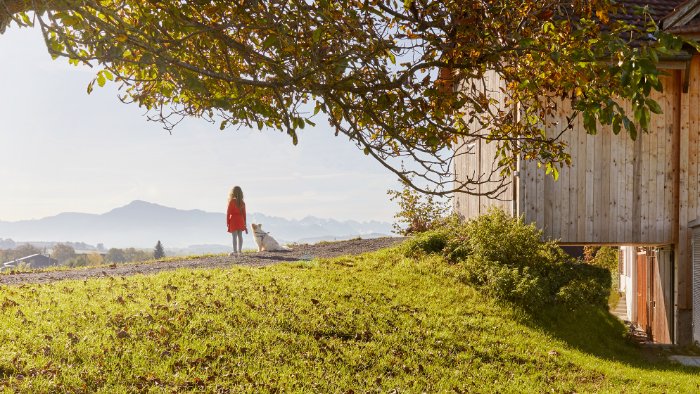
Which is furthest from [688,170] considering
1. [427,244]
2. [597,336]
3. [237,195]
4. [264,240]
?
[237,195]

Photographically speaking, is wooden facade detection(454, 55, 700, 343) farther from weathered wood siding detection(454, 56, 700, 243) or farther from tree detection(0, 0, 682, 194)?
tree detection(0, 0, 682, 194)

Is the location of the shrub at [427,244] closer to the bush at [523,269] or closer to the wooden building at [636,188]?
the bush at [523,269]

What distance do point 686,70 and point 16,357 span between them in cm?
1508

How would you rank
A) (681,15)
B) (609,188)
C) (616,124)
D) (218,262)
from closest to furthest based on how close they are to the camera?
(616,124) < (681,15) < (609,188) < (218,262)

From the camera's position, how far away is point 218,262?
1714cm

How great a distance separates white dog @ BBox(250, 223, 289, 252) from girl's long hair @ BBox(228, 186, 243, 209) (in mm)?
1495

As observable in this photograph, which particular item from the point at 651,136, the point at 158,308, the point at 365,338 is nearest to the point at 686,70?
the point at 651,136

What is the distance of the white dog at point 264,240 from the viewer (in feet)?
70.6

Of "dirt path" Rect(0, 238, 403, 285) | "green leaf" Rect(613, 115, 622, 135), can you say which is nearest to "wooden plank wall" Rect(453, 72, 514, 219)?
"dirt path" Rect(0, 238, 403, 285)

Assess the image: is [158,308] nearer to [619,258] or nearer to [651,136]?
[651,136]

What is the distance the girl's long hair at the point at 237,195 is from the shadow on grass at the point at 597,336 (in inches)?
453

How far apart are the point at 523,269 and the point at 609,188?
3.46 m

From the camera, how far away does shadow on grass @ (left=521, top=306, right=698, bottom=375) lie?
11.9 meters

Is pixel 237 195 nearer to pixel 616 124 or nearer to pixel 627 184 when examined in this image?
pixel 627 184
